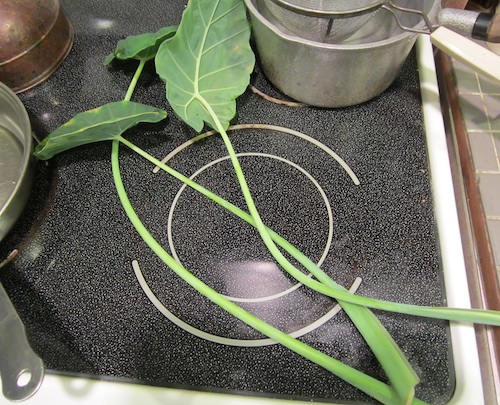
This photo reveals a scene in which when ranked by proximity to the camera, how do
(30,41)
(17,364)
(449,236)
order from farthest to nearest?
1. (30,41)
2. (449,236)
3. (17,364)

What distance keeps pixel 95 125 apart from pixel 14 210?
0.13 meters

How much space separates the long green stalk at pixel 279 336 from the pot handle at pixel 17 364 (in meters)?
0.15

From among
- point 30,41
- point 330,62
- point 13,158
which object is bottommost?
point 13,158

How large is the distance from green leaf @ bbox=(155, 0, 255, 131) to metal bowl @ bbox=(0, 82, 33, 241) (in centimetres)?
18

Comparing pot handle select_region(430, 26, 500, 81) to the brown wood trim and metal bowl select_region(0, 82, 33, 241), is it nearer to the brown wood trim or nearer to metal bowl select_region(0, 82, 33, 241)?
the brown wood trim

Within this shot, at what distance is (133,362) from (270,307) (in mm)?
146

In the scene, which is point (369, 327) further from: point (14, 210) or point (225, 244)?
point (14, 210)

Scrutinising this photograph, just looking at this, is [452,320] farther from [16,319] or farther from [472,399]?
[16,319]

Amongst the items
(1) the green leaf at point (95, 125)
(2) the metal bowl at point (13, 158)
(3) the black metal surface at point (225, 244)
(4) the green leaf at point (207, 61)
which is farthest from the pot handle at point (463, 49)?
(2) the metal bowl at point (13, 158)

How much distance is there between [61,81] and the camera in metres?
0.60

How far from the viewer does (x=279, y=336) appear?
399 mm

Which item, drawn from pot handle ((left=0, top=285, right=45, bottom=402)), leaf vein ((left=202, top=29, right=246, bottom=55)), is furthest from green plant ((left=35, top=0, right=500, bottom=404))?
pot handle ((left=0, top=285, right=45, bottom=402))

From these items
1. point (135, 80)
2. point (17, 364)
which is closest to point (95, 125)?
point (135, 80)

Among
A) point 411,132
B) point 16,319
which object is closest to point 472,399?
point 411,132
